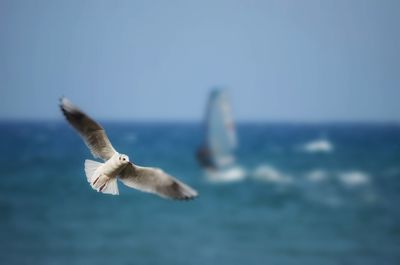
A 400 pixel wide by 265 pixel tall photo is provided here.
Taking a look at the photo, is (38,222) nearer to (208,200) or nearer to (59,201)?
(59,201)

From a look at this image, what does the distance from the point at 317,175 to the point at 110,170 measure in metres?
27.0

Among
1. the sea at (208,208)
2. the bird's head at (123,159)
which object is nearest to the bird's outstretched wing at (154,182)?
the bird's head at (123,159)

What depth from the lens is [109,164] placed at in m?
2.00

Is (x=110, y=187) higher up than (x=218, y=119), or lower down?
lower down

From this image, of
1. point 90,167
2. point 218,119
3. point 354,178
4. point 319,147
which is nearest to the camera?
point 90,167

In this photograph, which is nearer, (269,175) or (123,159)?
(123,159)

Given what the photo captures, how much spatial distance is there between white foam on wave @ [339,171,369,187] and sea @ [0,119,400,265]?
1.8 inches

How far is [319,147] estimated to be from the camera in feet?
108

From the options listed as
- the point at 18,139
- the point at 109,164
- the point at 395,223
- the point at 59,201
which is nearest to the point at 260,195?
the point at 395,223

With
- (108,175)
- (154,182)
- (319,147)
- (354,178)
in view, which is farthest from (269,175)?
(108,175)

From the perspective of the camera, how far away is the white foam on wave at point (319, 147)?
32.2 metres

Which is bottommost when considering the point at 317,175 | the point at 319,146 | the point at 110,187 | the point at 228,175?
the point at 110,187

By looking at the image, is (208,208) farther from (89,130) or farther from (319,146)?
(89,130)

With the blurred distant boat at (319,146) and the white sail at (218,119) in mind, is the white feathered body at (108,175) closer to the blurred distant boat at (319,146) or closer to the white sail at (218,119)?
the white sail at (218,119)
